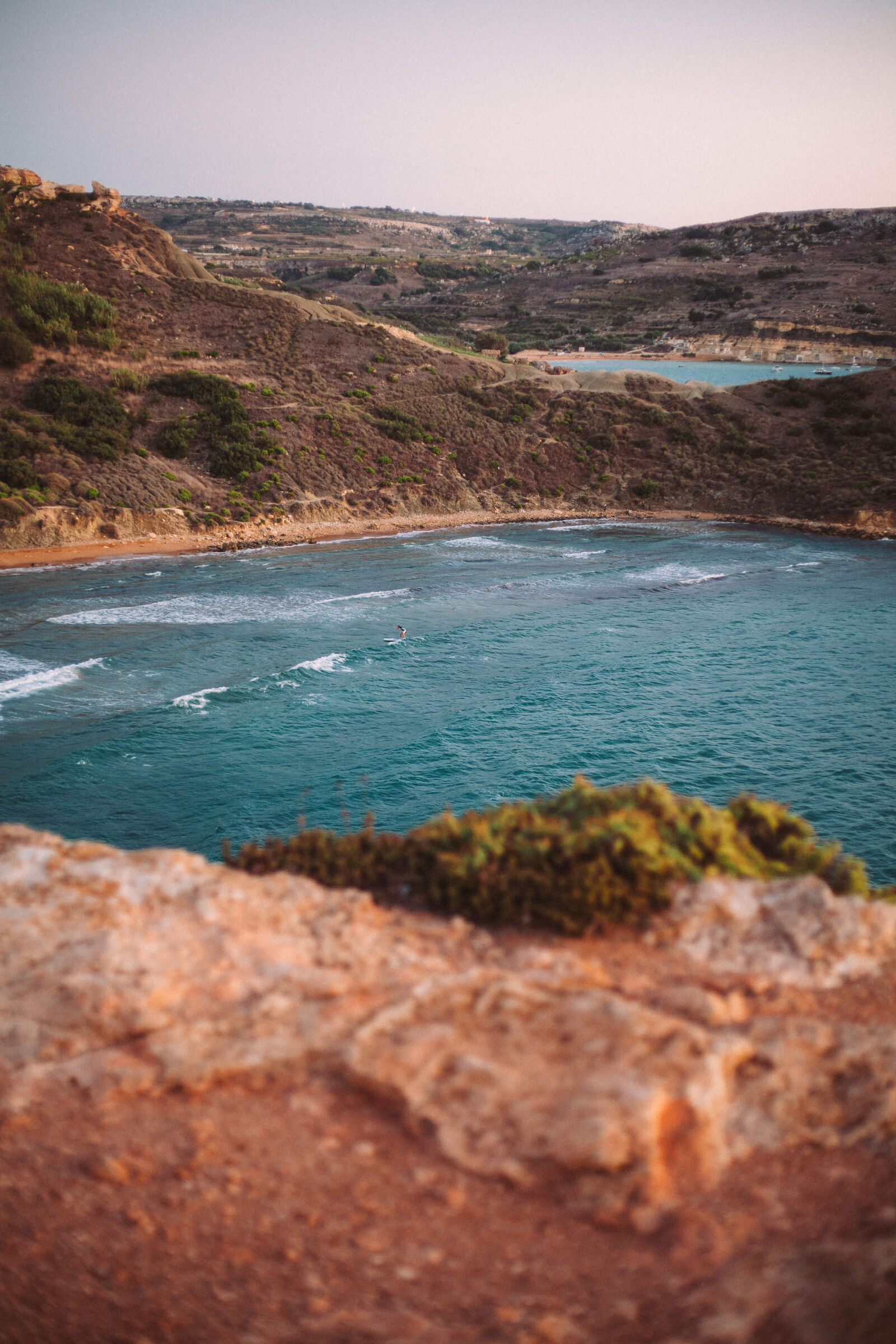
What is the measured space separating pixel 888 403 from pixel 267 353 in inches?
1954

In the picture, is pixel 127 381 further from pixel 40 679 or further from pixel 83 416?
pixel 40 679

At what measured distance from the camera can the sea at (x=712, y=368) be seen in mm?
83062

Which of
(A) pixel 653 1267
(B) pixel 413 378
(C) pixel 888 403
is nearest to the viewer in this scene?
(A) pixel 653 1267

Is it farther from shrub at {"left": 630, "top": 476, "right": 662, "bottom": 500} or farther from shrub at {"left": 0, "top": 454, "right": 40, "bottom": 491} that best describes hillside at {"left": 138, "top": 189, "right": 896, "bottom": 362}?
shrub at {"left": 0, "top": 454, "right": 40, "bottom": 491}

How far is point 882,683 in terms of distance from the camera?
1139 inches

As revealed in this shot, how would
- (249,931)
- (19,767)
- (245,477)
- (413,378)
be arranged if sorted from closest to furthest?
(249,931), (19,767), (245,477), (413,378)

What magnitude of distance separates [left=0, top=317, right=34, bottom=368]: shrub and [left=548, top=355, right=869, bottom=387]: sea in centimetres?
4924

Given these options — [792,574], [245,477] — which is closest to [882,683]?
[792,574]

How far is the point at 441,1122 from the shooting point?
248 inches

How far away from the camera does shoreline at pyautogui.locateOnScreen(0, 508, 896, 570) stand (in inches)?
1689

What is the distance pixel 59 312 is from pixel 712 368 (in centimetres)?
6673

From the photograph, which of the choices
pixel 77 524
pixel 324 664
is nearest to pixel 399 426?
pixel 77 524

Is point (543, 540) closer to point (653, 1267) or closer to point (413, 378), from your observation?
point (413, 378)

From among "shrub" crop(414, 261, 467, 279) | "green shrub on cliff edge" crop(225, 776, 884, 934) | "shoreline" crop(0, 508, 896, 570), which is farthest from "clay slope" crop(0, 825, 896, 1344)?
"shrub" crop(414, 261, 467, 279)
